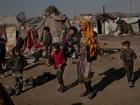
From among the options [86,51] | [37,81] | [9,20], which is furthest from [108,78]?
[9,20]

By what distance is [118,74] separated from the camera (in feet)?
39.8

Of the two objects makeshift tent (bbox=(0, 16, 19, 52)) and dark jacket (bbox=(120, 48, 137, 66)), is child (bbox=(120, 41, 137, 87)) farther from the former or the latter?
makeshift tent (bbox=(0, 16, 19, 52))

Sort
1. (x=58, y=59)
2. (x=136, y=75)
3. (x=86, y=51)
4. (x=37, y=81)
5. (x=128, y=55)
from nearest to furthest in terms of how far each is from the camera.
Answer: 1. (x=86, y=51)
2. (x=58, y=59)
3. (x=128, y=55)
4. (x=136, y=75)
5. (x=37, y=81)

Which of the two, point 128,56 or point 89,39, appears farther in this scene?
point 128,56

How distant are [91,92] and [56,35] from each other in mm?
11818

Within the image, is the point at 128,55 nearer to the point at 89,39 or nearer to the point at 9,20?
the point at 89,39

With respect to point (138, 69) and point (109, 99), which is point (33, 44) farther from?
point (109, 99)

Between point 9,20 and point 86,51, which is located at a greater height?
point 86,51

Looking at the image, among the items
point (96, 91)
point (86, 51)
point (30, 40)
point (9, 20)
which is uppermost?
point (86, 51)

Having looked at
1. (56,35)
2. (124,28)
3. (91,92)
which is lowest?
(124,28)

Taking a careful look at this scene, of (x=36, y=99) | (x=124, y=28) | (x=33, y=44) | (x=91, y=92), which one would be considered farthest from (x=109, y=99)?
(x=124, y=28)

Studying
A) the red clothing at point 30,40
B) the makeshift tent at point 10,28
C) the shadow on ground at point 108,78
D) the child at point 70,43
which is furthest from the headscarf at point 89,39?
the makeshift tent at point 10,28

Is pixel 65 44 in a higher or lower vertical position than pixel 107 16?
higher

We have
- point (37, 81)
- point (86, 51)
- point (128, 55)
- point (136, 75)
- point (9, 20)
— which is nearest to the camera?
point (86, 51)
